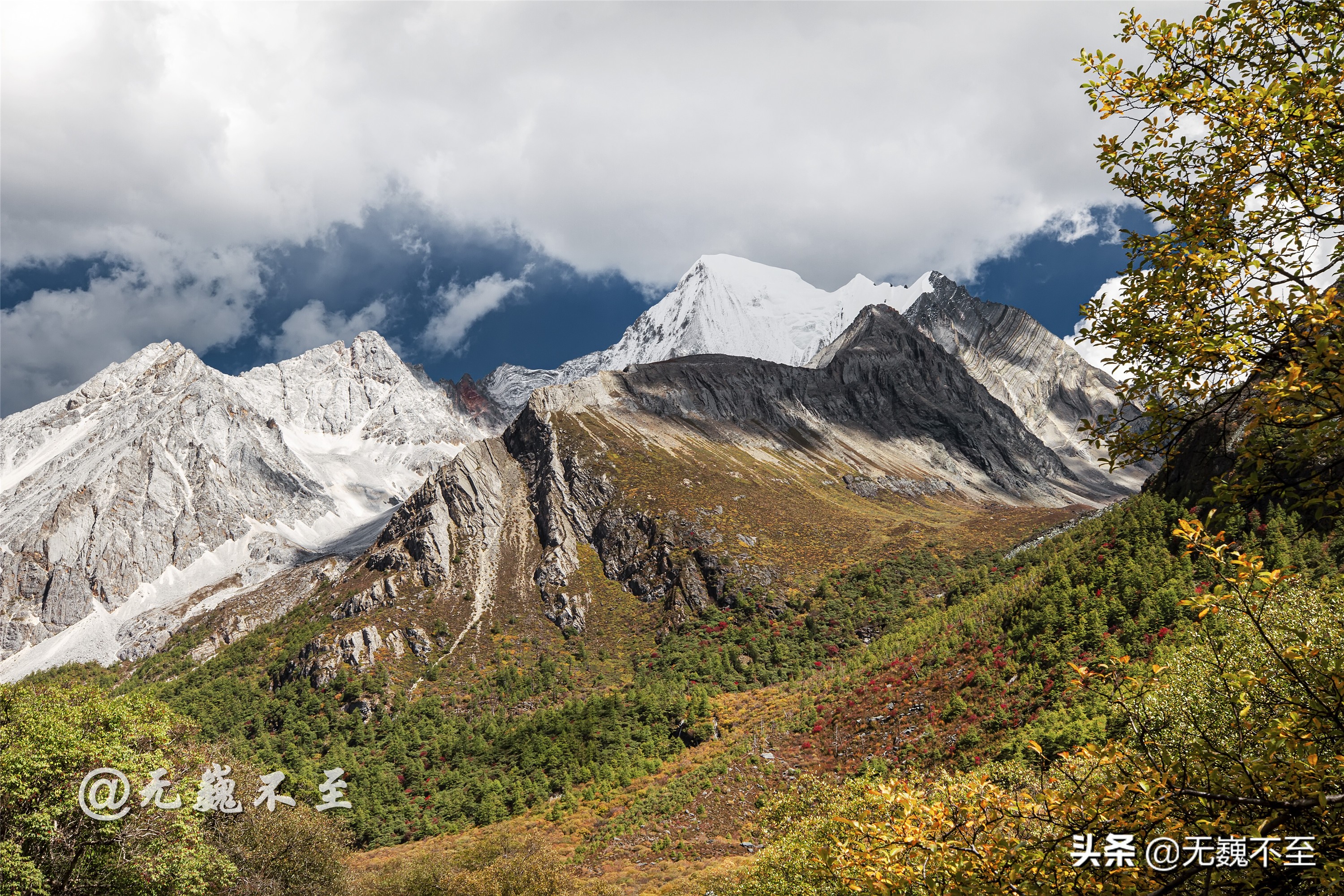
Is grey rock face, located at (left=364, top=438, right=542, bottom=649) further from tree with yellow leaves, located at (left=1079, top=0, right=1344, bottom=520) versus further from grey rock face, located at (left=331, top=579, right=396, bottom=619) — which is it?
tree with yellow leaves, located at (left=1079, top=0, right=1344, bottom=520)

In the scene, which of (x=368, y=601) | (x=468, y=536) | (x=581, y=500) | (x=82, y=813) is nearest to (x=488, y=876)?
(x=82, y=813)

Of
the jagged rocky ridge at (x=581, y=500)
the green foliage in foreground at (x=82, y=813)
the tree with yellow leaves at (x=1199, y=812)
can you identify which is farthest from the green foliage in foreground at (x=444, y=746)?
the tree with yellow leaves at (x=1199, y=812)

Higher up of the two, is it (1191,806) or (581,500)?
(581,500)

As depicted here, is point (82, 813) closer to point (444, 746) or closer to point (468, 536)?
point (444, 746)

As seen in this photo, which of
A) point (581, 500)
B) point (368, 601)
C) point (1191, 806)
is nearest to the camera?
point (1191, 806)

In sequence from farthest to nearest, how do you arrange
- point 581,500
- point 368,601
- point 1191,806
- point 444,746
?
point 581,500 → point 368,601 → point 444,746 → point 1191,806

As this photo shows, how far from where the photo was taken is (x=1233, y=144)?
6.42 m

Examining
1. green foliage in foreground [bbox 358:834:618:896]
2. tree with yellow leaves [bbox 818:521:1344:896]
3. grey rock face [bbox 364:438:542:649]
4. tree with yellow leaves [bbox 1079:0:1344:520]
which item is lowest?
green foliage in foreground [bbox 358:834:618:896]

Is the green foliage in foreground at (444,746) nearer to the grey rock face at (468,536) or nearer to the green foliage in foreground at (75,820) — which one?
the grey rock face at (468,536)

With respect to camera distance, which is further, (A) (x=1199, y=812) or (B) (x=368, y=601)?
(B) (x=368, y=601)

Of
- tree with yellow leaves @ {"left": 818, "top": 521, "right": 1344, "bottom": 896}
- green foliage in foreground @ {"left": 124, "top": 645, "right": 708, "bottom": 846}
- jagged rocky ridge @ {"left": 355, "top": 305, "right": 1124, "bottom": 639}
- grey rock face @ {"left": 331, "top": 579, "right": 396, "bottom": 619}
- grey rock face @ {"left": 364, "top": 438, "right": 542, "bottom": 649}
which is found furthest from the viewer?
grey rock face @ {"left": 364, "top": 438, "right": 542, "bottom": 649}

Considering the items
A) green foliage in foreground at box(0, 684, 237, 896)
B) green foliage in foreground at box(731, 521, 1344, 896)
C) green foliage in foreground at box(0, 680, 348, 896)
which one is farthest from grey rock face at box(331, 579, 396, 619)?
green foliage in foreground at box(731, 521, 1344, 896)

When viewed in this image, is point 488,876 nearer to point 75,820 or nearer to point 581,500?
point 75,820

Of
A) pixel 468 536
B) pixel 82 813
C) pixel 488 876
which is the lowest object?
pixel 488 876
